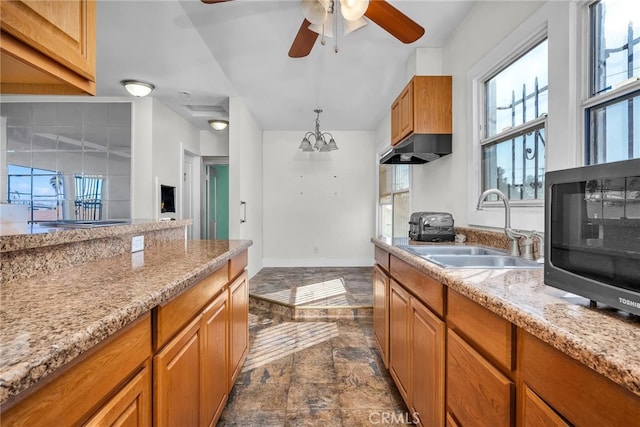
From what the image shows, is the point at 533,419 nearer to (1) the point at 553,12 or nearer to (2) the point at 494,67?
(1) the point at 553,12

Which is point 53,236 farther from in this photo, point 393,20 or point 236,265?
point 393,20

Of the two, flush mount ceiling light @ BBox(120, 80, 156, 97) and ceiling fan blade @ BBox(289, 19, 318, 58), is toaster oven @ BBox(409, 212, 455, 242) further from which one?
flush mount ceiling light @ BBox(120, 80, 156, 97)

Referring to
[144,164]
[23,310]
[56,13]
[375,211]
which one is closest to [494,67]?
[56,13]

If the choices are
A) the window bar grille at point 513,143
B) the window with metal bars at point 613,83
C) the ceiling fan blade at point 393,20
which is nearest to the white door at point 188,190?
the ceiling fan blade at point 393,20

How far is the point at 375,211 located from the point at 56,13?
481 centimetres

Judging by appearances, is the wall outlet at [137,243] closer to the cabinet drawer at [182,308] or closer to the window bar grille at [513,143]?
the cabinet drawer at [182,308]

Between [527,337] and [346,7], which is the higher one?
[346,7]

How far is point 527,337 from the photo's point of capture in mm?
722

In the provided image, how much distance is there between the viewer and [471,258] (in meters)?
1.63

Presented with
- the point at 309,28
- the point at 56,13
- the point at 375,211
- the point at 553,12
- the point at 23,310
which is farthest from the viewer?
the point at 375,211

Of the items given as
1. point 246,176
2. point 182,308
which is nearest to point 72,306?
point 182,308

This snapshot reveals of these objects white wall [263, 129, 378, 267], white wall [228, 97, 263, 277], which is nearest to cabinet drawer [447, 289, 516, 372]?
white wall [228, 97, 263, 277]

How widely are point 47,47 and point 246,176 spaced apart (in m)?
3.28

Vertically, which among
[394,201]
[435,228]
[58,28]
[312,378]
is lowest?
[312,378]
